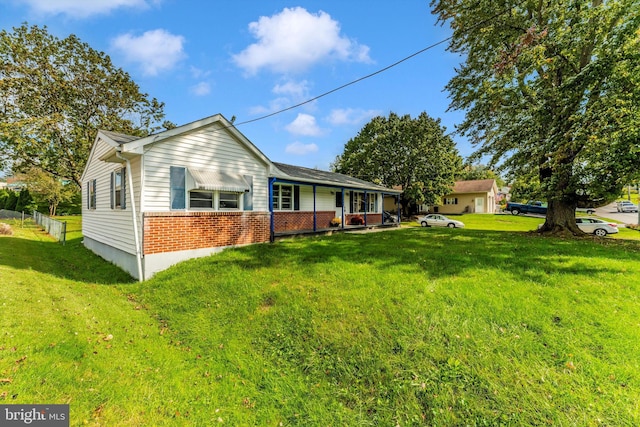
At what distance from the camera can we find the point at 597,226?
18.3 metres

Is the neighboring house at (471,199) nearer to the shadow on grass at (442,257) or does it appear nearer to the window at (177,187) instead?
the shadow on grass at (442,257)

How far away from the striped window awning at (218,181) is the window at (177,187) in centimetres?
32

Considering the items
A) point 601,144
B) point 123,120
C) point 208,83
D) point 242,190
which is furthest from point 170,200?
point 123,120

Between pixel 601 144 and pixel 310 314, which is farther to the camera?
pixel 601 144

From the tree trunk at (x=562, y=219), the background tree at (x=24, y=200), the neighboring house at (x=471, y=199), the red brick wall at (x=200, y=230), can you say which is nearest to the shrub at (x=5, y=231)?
the red brick wall at (x=200, y=230)

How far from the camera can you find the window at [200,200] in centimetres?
882

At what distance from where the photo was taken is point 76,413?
304 centimetres

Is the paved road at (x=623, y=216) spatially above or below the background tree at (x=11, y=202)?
below

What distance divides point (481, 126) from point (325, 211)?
9.34m

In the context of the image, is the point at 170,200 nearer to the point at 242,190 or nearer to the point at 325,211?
the point at 242,190

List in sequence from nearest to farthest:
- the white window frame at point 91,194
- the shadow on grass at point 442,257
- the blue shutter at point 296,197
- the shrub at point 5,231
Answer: the shadow on grass at point 442,257
the white window frame at point 91,194
the blue shutter at point 296,197
the shrub at point 5,231

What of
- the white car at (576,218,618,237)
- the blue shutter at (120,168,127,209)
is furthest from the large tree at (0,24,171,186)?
the white car at (576,218,618,237)

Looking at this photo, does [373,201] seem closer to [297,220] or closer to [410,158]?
[297,220]

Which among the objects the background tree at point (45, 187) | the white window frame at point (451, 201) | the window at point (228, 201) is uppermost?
the background tree at point (45, 187)
